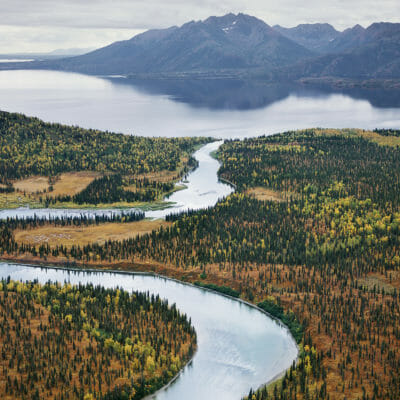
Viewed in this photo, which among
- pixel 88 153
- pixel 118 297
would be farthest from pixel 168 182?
pixel 118 297

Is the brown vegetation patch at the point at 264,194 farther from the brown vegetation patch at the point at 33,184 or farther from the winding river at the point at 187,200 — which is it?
the brown vegetation patch at the point at 33,184

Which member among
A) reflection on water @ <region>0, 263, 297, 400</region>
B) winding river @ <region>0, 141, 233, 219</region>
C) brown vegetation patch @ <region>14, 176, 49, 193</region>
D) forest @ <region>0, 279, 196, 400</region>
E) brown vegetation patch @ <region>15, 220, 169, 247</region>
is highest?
brown vegetation patch @ <region>14, 176, 49, 193</region>

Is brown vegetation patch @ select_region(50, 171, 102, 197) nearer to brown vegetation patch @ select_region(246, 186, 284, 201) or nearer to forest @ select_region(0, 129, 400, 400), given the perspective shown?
forest @ select_region(0, 129, 400, 400)

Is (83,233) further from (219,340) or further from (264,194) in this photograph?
(219,340)

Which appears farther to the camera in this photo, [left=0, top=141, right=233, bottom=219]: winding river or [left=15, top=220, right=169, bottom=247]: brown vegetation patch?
[left=0, top=141, right=233, bottom=219]: winding river

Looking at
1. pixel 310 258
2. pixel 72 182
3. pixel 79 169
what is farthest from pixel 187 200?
pixel 310 258

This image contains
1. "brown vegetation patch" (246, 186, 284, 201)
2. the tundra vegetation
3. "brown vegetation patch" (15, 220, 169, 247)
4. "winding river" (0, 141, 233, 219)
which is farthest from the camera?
the tundra vegetation

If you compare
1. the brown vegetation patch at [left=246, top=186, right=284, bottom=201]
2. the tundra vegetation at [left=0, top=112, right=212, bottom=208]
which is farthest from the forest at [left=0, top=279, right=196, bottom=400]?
the tundra vegetation at [left=0, top=112, right=212, bottom=208]
